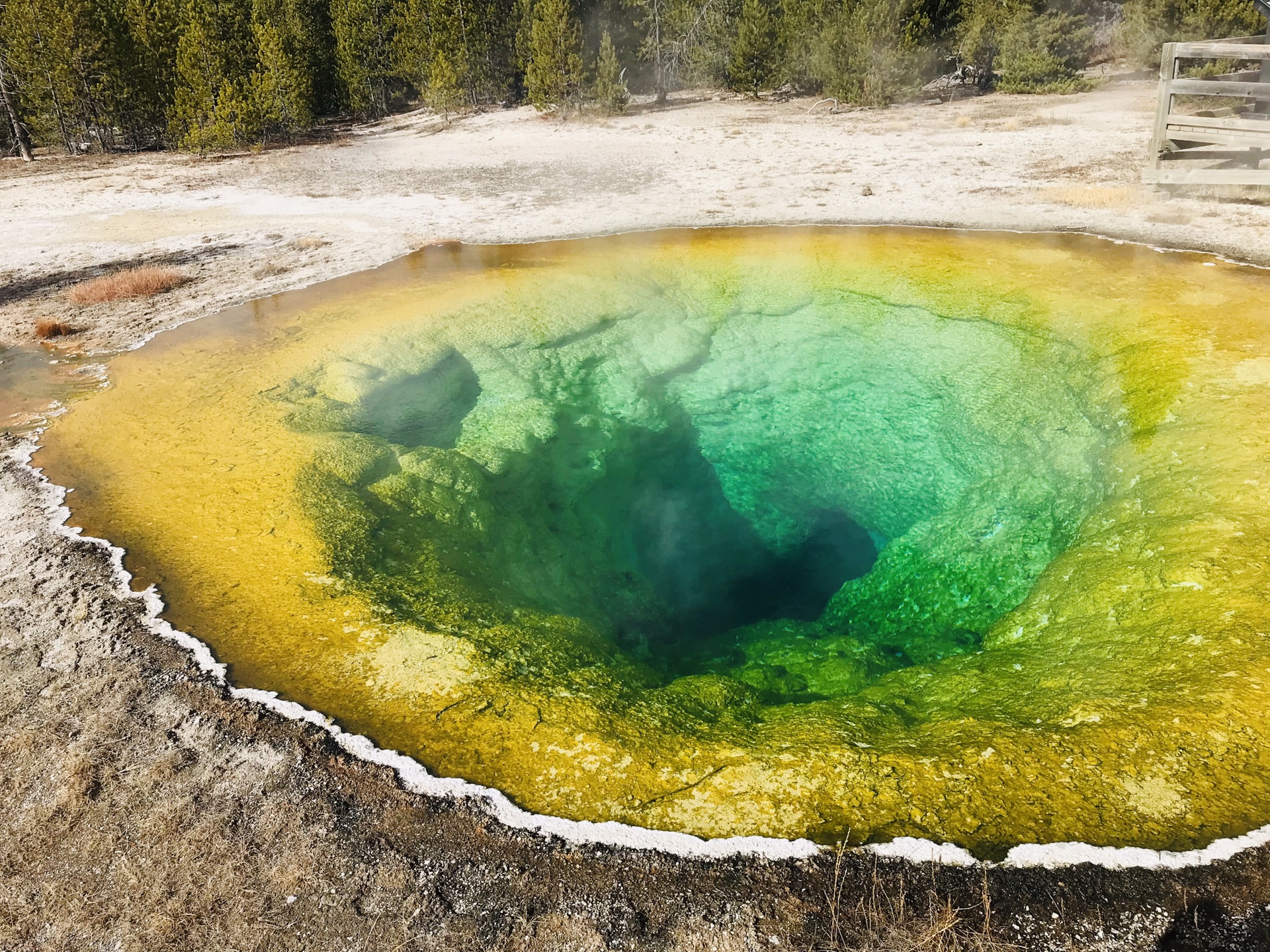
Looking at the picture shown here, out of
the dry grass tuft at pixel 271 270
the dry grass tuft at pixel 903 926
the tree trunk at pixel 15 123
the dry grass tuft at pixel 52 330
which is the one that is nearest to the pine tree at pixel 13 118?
the tree trunk at pixel 15 123

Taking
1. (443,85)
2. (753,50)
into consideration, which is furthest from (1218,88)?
(443,85)

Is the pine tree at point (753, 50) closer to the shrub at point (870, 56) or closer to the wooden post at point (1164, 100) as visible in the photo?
the shrub at point (870, 56)

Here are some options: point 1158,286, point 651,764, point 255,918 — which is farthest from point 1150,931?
point 1158,286

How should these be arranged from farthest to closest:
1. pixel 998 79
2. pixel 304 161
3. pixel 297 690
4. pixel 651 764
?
pixel 998 79
pixel 304 161
pixel 297 690
pixel 651 764

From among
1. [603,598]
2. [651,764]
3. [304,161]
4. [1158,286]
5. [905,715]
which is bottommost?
[603,598]

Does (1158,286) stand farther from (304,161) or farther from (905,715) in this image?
(304,161)

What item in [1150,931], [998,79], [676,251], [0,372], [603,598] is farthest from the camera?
[998,79]
